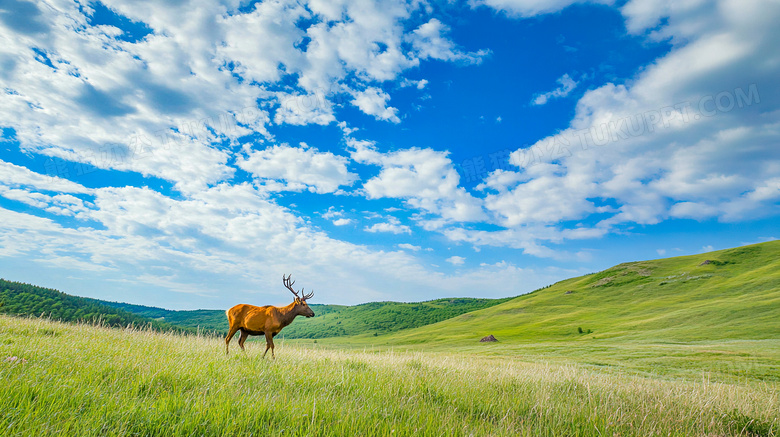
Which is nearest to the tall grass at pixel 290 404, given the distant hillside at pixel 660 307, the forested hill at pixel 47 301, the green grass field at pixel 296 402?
the green grass field at pixel 296 402

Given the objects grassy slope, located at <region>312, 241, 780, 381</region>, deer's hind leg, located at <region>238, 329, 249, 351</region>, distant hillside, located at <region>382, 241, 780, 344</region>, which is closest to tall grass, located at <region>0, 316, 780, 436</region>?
deer's hind leg, located at <region>238, 329, 249, 351</region>

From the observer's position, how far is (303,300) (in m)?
11.3

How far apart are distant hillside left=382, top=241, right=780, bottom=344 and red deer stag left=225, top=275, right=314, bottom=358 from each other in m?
56.9

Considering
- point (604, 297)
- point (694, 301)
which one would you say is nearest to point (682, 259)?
point (604, 297)

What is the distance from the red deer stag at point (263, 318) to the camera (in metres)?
10.3

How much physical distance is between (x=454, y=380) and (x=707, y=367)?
103 feet

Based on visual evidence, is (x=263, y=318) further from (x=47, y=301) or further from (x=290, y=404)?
(x=47, y=301)

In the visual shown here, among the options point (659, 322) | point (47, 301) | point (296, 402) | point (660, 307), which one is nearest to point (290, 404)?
point (296, 402)

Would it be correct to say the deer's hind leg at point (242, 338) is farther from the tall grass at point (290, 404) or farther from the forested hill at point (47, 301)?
the forested hill at point (47, 301)

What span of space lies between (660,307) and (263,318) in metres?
97.1

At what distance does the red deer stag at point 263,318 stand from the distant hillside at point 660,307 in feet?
187

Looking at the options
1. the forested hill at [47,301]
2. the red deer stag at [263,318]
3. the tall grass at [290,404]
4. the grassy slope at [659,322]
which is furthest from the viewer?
the forested hill at [47,301]

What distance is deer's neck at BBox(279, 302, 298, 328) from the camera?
34.9ft

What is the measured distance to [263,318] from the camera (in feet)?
34.1
